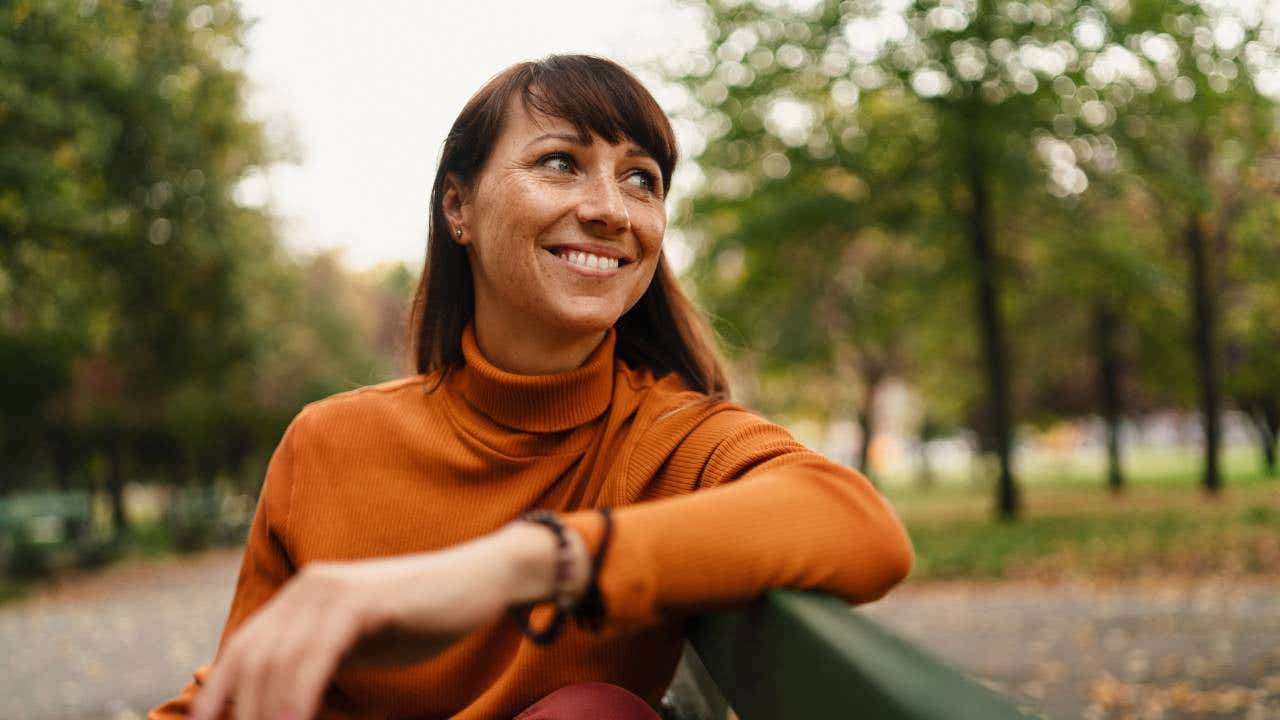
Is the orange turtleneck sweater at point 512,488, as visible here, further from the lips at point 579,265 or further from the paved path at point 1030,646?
the paved path at point 1030,646

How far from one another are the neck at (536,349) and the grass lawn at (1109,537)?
37.5ft

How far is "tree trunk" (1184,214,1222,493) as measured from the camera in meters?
20.6

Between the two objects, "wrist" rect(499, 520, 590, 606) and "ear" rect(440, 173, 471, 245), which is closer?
"wrist" rect(499, 520, 590, 606)

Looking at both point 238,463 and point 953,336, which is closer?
point 953,336

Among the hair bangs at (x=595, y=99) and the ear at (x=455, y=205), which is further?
the ear at (x=455, y=205)

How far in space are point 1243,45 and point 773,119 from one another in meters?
7.07

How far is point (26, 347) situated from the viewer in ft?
59.7

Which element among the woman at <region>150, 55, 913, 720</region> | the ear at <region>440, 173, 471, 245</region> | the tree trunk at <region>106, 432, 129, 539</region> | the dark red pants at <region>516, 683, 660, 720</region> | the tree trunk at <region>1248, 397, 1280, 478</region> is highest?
the ear at <region>440, 173, 471, 245</region>

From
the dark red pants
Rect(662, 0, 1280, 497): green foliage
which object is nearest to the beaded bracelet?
the dark red pants

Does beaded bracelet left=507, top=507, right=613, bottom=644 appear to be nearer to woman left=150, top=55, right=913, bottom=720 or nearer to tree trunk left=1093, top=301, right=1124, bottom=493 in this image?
woman left=150, top=55, right=913, bottom=720

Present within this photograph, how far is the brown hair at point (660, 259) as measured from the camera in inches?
74.3

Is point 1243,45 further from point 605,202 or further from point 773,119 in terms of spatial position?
point 605,202

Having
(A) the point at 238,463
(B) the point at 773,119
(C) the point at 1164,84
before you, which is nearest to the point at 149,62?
(B) the point at 773,119

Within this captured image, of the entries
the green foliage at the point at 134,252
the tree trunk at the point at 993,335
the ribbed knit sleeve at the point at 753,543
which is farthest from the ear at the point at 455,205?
the tree trunk at the point at 993,335
